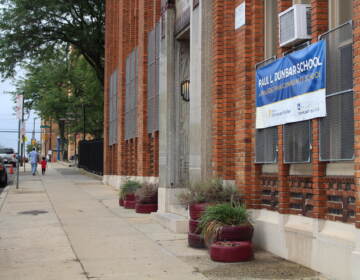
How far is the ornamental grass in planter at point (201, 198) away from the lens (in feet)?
29.7

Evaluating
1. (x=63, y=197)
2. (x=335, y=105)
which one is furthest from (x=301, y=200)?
(x=63, y=197)

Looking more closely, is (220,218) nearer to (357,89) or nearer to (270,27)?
(357,89)

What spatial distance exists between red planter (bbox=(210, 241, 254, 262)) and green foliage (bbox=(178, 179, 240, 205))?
1193 mm

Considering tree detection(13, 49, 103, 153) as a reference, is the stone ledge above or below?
below

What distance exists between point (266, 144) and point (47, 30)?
1003 inches

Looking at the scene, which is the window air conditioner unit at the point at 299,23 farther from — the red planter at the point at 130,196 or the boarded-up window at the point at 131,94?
the boarded-up window at the point at 131,94

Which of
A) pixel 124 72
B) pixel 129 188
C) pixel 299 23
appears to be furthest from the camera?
pixel 124 72

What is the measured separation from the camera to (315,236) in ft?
23.7

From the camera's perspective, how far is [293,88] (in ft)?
25.7

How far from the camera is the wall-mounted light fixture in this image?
42.1 feet

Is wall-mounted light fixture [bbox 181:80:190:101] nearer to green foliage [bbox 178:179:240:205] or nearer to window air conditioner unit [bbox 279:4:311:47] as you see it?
green foliage [bbox 178:179:240:205]

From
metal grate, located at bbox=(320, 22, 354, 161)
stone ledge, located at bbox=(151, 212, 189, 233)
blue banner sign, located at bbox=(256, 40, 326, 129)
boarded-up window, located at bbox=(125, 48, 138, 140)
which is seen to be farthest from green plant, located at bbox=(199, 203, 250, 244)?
boarded-up window, located at bbox=(125, 48, 138, 140)

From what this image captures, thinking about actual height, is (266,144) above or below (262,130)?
below

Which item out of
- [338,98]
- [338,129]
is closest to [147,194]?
[338,129]
